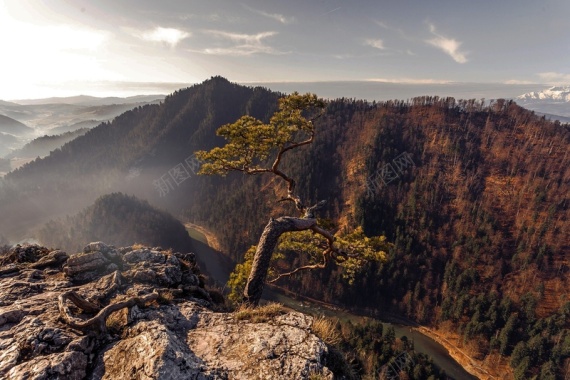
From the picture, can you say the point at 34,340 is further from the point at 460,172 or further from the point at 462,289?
the point at 460,172

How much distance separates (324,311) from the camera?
4651 inches

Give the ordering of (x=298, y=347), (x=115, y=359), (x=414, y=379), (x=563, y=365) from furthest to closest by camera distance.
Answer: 1. (x=563, y=365)
2. (x=414, y=379)
3. (x=298, y=347)
4. (x=115, y=359)

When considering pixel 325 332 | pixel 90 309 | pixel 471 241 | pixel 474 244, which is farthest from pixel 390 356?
pixel 471 241

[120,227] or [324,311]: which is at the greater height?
[120,227]

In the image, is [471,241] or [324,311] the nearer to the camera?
[324,311]

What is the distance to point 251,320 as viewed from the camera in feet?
32.2

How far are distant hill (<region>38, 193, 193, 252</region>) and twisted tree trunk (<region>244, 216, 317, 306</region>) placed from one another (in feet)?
486

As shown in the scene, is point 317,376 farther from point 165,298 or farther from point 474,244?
point 474,244

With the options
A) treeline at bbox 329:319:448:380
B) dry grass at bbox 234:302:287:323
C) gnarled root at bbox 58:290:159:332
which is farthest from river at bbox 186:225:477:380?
gnarled root at bbox 58:290:159:332

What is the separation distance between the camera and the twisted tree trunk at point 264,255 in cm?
1377

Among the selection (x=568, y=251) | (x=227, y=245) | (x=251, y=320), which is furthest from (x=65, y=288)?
(x=568, y=251)

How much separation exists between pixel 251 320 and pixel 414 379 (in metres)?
84.0

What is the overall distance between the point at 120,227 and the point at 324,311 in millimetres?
115045
